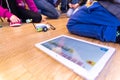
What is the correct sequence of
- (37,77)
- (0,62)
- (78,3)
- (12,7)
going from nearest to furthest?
1. (37,77)
2. (0,62)
3. (12,7)
4. (78,3)

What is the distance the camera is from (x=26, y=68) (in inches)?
23.0

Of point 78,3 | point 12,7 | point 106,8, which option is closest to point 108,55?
point 106,8

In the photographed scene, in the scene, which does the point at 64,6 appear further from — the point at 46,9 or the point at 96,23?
the point at 96,23

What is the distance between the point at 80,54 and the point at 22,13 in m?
1.04

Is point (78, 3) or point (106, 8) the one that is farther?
point (78, 3)

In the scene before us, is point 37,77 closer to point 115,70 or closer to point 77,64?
point 77,64

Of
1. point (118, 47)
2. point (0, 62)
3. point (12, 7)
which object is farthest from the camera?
point (12, 7)

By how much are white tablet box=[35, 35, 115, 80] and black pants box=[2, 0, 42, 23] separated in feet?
2.22

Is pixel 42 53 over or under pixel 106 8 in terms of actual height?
under

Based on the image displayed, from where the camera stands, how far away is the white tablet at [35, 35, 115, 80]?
21.1 inches

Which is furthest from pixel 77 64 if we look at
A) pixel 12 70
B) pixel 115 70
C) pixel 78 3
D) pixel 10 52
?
pixel 78 3

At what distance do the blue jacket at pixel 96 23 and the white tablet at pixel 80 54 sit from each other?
0.34 feet

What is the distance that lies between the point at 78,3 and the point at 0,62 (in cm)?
138

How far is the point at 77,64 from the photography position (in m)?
0.57
